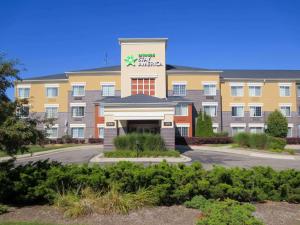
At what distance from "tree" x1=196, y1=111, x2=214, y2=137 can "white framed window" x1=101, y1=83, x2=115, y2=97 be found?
12456 mm

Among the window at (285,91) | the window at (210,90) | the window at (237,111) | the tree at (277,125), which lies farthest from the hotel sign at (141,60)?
the window at (285,91)

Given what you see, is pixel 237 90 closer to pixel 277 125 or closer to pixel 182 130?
pixel 277 125

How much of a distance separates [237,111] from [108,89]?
18879 mm

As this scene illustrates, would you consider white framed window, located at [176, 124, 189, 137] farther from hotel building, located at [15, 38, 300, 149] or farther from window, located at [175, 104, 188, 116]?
window, located at [175, 104, 188, 116]

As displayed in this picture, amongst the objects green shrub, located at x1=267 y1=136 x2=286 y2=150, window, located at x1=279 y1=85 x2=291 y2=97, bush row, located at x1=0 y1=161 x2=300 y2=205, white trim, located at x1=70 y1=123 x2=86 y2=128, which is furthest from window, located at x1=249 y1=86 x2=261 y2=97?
bush row, located at x1=0 y1=161 x2=300 y2=205

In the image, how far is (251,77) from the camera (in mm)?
50812

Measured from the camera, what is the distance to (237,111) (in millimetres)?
49656

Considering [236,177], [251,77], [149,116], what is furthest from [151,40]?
[236,177]

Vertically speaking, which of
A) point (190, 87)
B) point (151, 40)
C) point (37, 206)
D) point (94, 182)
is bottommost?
point (37, 206)

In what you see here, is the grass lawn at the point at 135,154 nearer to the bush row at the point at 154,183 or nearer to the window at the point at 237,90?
the bush row at the point at 154,183

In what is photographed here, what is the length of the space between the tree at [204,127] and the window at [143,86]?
727 centimetres

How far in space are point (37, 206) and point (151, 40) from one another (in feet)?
128

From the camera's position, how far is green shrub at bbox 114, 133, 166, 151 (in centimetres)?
2639

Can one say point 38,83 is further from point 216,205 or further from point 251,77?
point 216,205
